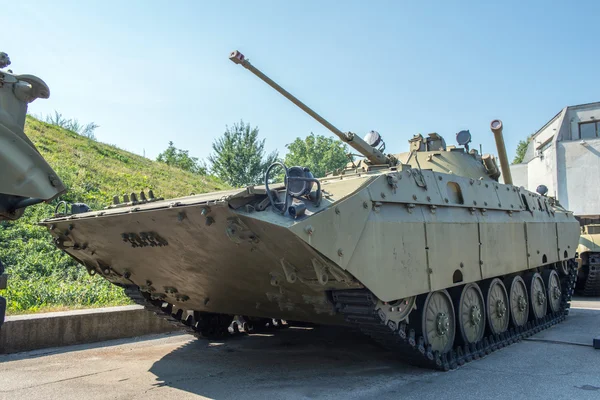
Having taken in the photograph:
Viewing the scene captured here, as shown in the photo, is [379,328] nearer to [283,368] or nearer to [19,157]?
[283,368]

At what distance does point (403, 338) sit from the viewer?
20.6ft

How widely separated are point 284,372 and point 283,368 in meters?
0.21

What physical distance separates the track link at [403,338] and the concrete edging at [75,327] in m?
4.46

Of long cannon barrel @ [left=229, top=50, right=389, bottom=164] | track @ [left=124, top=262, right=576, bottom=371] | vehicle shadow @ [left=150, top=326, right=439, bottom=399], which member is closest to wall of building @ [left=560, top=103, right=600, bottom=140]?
track @ [left=124, top=262, right=576, bottom=371]

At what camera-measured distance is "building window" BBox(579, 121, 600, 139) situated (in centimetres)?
3084

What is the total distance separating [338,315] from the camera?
6.47 meters

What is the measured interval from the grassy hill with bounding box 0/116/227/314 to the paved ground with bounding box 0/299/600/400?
5.91 ft

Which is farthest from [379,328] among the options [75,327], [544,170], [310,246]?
[544,170]

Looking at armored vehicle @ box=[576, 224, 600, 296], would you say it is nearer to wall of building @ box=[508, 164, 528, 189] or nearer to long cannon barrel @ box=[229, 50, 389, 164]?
long cannon barrel @ box=[229, 50, 389, 164]

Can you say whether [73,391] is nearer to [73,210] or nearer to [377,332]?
[73,210]

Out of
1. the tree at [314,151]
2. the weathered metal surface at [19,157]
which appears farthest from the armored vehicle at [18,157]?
the tree at [314,151]

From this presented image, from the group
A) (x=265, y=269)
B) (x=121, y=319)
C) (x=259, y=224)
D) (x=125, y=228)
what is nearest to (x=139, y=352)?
(x=121, y=319)

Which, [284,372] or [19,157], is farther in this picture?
[284,372]

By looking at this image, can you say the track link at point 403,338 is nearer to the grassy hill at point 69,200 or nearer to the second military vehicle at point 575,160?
the grassy hill at point 69,200
